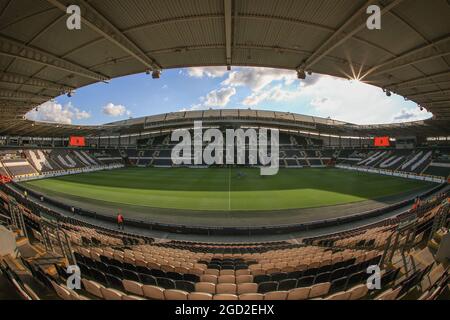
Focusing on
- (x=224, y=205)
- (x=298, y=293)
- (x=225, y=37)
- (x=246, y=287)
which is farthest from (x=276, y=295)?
A: (x=224, y=205)

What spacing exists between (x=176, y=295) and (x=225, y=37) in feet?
30.1

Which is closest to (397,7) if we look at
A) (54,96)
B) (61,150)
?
(54,96)

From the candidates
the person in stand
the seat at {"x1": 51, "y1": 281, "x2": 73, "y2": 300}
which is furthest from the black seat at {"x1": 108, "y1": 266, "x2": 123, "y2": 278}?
the person in stand

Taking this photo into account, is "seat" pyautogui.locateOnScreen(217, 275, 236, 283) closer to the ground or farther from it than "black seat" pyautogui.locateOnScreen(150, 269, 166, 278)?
farther from it

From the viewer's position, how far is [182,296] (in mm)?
4203

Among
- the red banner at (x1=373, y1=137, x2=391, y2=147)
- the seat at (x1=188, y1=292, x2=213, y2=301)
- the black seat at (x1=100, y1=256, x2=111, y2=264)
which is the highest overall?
the red banner at (x1=373, y1=137, x2=391, y2=147)

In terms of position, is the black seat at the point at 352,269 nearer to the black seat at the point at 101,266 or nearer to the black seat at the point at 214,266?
the black seat at the point at 214,266

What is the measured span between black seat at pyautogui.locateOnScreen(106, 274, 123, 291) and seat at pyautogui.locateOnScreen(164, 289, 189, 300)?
1.72m

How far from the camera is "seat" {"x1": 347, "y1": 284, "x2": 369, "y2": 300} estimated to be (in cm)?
443

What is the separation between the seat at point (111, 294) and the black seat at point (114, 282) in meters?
0.96

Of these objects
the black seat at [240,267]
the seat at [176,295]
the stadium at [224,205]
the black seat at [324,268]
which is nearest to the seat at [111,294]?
the stadium at [224,205]

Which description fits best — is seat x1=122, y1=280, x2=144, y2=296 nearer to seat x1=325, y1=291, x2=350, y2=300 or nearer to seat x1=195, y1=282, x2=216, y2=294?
seat x1=195, y1=282, x2=216, y2=294
